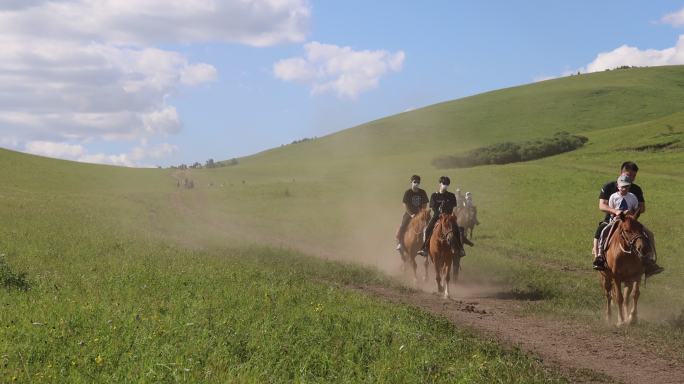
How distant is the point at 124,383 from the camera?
24.9 ft

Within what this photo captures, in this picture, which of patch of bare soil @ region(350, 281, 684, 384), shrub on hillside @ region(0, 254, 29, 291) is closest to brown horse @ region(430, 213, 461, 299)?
patch of bare soil @ region(350, 281, 684, 384)

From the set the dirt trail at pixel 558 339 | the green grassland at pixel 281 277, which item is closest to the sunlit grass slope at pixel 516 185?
the green grassland at pixel 281 277

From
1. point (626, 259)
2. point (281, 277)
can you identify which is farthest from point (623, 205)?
point (281, 277)

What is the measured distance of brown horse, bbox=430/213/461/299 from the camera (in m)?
18.2

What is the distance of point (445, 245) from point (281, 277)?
440 centimetres

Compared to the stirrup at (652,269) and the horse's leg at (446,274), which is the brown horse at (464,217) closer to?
the horse's leg at (446,274)

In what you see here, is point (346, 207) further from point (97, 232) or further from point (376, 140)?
point (376, 140)

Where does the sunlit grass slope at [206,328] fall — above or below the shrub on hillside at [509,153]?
below

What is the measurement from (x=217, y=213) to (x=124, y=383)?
39921 mm

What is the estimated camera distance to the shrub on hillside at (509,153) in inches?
3290

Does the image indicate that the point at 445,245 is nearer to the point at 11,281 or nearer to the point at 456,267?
the point at 456,267

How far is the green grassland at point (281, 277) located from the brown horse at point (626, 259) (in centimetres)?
56

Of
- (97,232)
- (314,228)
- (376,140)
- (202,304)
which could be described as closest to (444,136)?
(376,140)

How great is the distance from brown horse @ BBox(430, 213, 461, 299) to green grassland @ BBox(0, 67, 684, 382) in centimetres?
154
